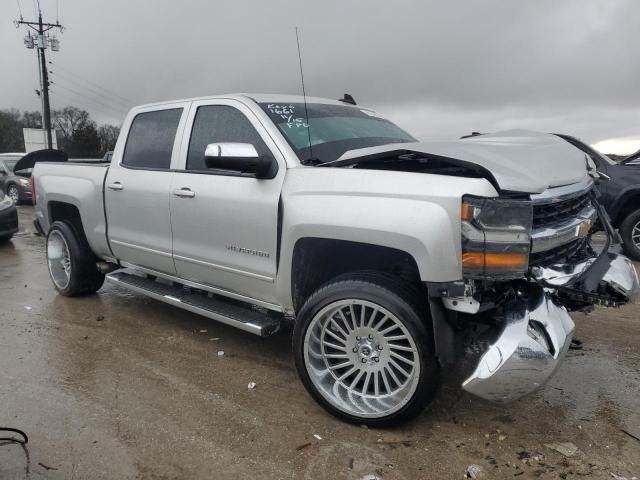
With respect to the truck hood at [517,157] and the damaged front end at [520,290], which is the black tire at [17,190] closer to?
the truck hood at [517,157]

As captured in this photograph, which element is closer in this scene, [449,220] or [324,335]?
[449,220]

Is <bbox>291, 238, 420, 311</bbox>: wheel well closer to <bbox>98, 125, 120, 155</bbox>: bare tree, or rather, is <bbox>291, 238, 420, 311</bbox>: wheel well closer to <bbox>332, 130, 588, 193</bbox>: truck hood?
<bbox>332, 130, 588, 193</bbox>: truck hood

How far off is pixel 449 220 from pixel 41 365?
10.4ft

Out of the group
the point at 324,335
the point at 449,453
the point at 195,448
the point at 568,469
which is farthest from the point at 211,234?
the point at 568,469

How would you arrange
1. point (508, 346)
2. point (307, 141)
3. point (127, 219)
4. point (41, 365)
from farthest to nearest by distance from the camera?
point (127, 219) → point (41, 365) → point (307, 141) → point (508, 346)

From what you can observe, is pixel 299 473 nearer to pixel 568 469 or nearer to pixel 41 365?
pixel 568 469

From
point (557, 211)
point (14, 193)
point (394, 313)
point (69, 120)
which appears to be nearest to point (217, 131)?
point (394, 313)

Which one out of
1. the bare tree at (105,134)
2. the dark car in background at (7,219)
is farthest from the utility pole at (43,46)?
the dark car in background at (7,219)

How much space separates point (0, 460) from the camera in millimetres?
2756

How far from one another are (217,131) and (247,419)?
208cm

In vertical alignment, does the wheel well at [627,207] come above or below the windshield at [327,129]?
below

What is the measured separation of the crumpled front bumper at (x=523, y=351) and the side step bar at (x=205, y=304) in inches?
58.5

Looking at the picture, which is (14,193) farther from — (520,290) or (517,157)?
(520,290)

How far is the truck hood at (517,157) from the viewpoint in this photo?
276 centimetres
